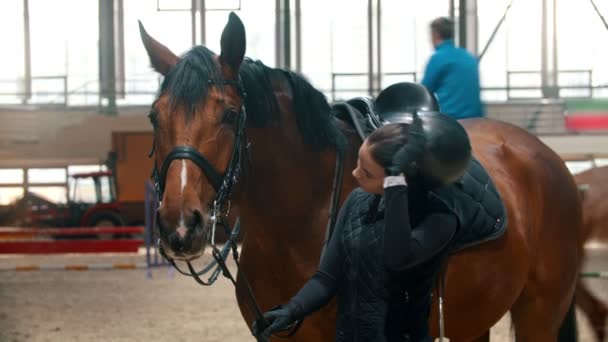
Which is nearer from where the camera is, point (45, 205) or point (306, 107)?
point (306, 107)

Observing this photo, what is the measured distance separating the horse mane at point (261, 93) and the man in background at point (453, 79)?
1318 mm

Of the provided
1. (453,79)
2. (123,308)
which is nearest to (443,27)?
(453,79)

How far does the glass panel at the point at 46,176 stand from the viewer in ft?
80.2

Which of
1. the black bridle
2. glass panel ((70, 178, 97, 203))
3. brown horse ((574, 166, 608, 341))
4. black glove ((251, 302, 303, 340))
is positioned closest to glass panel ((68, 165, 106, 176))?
glass panel ((70, 178, 97, 203))

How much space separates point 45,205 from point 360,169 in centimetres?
2079

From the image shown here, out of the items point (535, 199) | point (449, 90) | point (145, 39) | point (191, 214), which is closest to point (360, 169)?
point (191, 214)

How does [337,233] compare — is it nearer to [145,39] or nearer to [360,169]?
[360,169]

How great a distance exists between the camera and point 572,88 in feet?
91.2

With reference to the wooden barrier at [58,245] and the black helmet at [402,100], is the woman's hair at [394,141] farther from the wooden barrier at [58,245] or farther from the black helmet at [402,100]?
the wooden barrier at [58,245]

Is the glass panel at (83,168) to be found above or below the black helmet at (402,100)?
below

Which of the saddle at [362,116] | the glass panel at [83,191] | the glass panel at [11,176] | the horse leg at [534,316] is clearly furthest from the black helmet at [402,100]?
the glass panel at [11,176]

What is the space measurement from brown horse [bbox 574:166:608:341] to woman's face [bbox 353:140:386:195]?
3.26 meters

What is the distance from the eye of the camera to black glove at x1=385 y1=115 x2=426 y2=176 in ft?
8.33

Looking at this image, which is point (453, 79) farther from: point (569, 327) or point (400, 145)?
point (400, 145)
